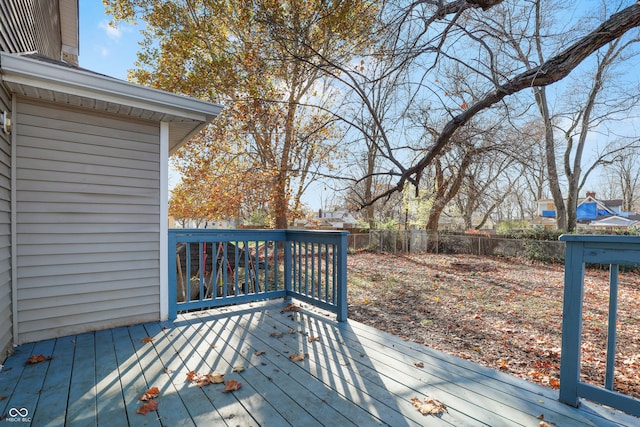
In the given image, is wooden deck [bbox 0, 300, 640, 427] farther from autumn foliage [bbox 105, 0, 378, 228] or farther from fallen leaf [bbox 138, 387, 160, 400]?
autumn foliage [bbox 105, 0, 378, 228]

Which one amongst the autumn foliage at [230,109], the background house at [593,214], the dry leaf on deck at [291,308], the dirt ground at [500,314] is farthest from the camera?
the background house at [593,214]

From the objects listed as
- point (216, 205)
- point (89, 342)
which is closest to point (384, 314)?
point (89, 342)

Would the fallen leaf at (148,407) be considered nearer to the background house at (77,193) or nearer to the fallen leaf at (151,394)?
the fallen leaf at (151,394)

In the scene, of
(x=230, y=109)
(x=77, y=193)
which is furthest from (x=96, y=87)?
(x=230, y=109)

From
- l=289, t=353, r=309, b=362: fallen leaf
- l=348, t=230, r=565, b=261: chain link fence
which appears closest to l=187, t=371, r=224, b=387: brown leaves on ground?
l=289, t=353, r=309, b=362: fallen leaf

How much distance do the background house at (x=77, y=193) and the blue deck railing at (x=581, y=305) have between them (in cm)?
314

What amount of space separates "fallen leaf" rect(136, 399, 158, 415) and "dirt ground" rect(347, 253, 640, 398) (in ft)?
9.32

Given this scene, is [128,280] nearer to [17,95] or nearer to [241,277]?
[17,95]

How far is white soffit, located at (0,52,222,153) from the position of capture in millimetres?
2391

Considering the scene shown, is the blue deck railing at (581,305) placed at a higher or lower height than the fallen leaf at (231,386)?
higher

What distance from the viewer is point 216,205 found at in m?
10.2

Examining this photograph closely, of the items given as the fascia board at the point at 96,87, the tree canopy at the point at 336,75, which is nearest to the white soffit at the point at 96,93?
the fascia board at the point at 96,87

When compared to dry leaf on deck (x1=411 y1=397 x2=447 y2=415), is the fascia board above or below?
above

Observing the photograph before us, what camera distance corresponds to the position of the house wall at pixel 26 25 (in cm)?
→ 259
